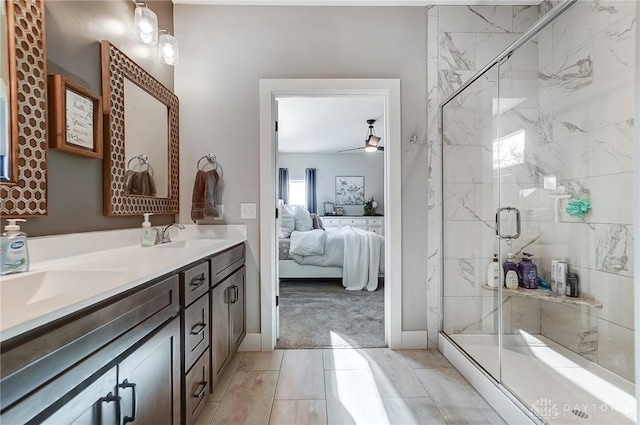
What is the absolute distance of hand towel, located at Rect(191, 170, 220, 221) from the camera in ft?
7.52

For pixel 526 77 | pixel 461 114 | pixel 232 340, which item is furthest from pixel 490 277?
pixel 232 340

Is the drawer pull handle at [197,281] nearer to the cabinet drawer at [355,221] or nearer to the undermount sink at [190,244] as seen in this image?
the undermount sink at [190,244]

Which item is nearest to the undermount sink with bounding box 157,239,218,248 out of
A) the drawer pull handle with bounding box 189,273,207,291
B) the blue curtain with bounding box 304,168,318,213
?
the drawer pull handle with bounding box 189,273,207,291

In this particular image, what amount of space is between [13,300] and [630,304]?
2.95 meters

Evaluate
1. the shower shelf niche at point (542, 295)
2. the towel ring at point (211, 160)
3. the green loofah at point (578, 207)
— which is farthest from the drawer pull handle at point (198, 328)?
the green loofah at point (578, 207)

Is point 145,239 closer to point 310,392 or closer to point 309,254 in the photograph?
point 310,392

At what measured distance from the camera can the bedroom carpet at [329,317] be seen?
8.36 feet

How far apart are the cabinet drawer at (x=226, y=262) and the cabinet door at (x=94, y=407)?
33.7 inches

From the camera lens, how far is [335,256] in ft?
14.3

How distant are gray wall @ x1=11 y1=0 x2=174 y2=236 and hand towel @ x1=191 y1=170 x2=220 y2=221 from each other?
0.48 metres

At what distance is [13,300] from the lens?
98cm

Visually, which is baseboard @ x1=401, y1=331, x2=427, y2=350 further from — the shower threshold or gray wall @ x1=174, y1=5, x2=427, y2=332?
the shower threshold

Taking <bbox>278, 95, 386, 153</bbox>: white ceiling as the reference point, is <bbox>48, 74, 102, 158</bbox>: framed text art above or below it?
below

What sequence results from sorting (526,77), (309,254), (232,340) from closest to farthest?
(232,340)
(526,77)
(309,254)
